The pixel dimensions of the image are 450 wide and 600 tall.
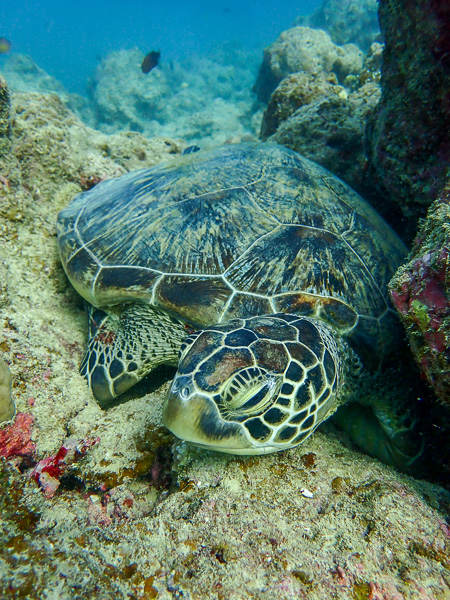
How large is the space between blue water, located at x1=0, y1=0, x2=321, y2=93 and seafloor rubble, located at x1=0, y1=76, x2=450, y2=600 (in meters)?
31.7

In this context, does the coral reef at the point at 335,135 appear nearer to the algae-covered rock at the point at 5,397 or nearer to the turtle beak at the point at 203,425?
the turtle beak at the point at 203,425

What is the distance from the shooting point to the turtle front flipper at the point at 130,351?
6.98ft

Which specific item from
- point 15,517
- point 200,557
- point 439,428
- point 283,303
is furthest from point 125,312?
point 439,428

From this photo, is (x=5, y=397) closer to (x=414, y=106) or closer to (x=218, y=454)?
(x=218, y=454)

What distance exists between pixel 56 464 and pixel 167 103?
15927mm

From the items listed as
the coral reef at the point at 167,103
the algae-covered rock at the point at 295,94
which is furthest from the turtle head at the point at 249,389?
the coral reef at the point at 167,103

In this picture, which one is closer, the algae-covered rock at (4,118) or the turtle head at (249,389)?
the turtle head at (249,389)

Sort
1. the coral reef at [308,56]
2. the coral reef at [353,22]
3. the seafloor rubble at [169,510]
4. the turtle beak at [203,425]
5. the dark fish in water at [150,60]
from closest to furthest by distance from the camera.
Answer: the seafloor rubble at [169,510] < the turtle beak at [203,425] < the coral reef at [308,56] < the dark fish in water at [150,60] < the coral reef at [353,22]

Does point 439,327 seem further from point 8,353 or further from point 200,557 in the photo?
point 8,353

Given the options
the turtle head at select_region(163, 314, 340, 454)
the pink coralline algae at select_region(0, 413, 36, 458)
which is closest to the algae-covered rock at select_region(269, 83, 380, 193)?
the turtle head at select_region(163, 314, 340, 454)

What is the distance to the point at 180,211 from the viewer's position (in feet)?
7.56

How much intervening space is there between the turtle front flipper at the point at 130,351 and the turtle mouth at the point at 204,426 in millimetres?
842

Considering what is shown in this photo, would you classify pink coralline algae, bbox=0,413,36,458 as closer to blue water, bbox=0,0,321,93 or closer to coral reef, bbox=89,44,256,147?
coral reef, bbox=89,44,256,147

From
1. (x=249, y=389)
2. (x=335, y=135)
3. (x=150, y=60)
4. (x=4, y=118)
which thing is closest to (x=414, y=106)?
(x=335, y=135)
